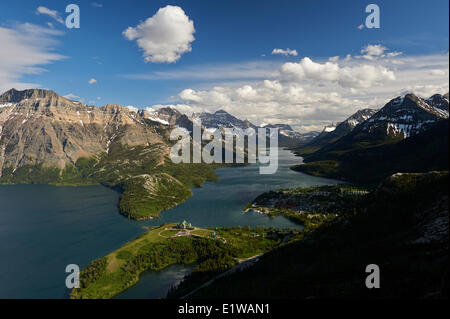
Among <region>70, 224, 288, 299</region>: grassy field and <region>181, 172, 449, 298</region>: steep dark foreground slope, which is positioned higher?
<region>181, 172, 449, 298</region>: steep dark foreground slope

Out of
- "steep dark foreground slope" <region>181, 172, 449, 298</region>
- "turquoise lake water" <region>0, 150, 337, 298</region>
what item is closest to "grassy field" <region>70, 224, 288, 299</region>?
"turquoise lake water" <region>0, 150, 337, 298</region>

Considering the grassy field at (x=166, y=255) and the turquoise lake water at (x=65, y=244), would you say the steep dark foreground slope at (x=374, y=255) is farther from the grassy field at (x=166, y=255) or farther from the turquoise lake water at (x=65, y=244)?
the turquoise lake water at (x=65, y=244)

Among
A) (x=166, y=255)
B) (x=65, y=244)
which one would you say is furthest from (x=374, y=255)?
(x=65, y=244)

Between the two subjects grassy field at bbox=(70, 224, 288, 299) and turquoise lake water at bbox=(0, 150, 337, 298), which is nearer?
grassy field at bbox=(70, 224, 288, 299)

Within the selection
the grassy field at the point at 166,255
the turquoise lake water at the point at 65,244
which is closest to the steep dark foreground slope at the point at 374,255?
the grassy field at the point at 166,255

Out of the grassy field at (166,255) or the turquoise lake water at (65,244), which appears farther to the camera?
the turquoise lake water at (65,244)

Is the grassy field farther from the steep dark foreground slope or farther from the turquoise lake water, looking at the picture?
the steep dark foreground slope

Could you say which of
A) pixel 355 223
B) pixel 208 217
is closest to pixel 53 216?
pixel 208 217
